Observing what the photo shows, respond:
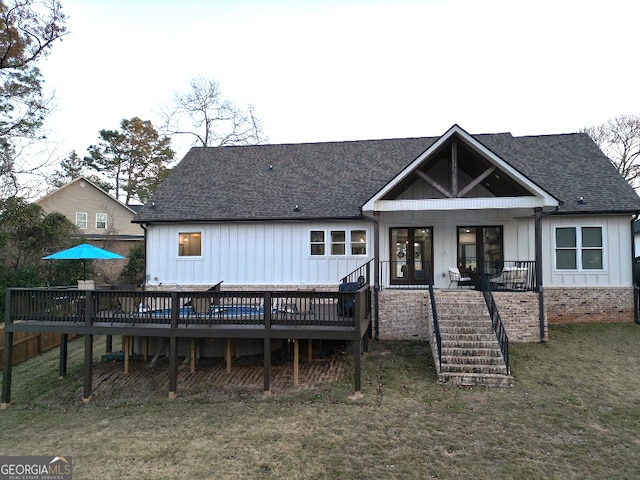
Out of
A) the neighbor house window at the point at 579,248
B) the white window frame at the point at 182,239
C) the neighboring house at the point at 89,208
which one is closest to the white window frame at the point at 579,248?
the neighbor house window at the point at 579,248

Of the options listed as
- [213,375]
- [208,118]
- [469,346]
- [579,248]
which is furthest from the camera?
[208,118]

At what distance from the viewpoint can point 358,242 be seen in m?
12.2

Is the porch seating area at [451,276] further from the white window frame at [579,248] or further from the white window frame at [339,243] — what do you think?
the white window frame at [579,248]

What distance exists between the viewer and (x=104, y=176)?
32.0 m

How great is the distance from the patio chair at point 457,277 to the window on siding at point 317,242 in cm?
448

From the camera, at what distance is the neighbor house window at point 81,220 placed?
2466cm

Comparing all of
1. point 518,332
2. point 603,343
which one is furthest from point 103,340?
point 603,343

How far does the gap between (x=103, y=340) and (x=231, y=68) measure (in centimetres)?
1848

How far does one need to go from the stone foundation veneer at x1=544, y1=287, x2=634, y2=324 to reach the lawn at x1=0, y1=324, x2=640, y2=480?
2938 mm

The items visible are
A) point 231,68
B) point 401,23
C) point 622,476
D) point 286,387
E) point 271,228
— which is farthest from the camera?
point 231,68

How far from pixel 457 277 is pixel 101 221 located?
25.6 meters

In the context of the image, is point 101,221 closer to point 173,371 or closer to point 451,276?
point 173,371

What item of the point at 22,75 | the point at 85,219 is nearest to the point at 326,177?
the point at 22,75

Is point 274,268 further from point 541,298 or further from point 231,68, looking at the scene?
point 231,68
